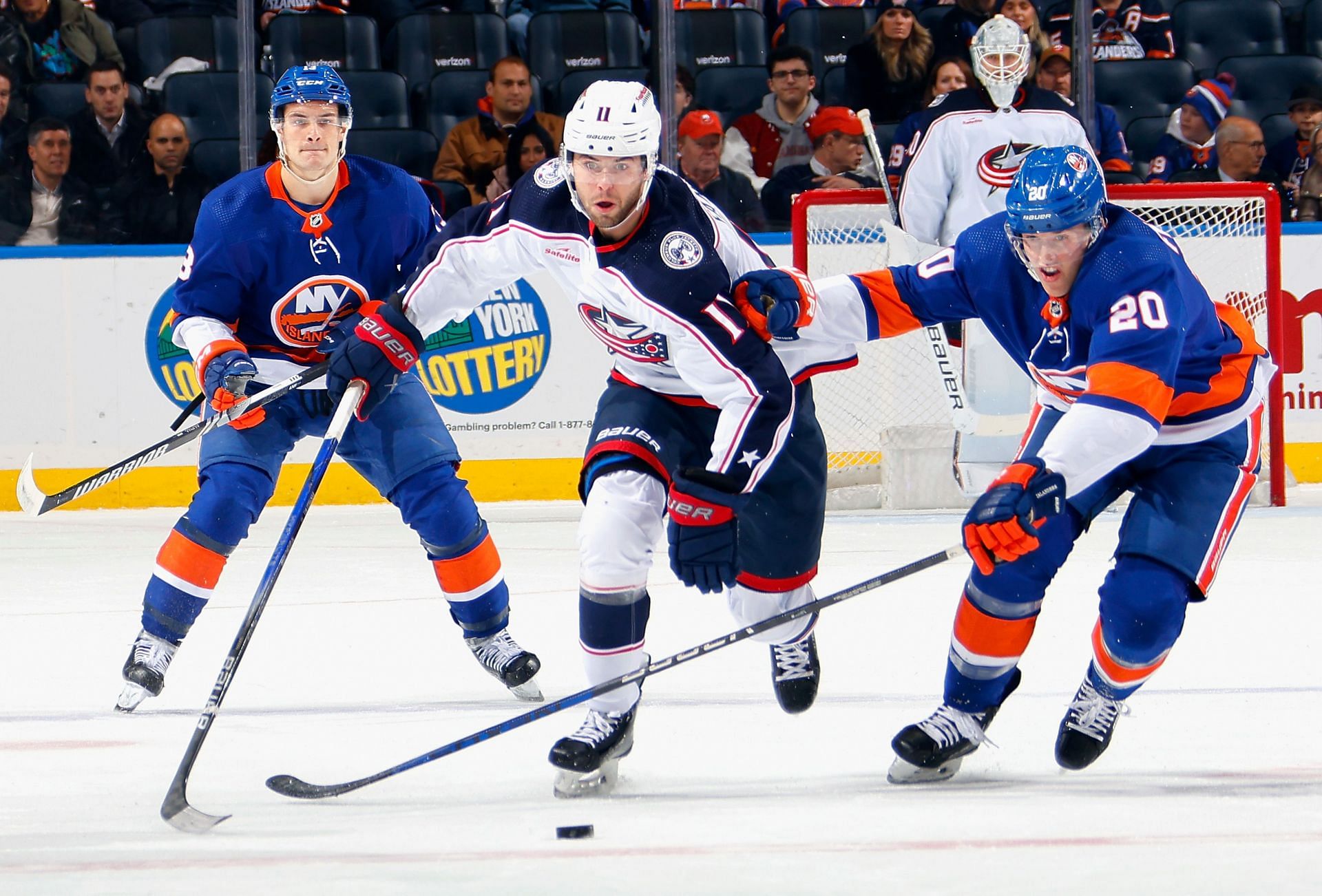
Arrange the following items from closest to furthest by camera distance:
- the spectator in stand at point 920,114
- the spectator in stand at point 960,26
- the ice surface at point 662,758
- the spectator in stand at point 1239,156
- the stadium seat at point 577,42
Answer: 1. the ice surface at point 662,758
2. the spectator in stand at point 920,114
3. the spectator in stand at point 1239,156
4. the spectator in stand at point 960,26
5. the stadium seat at point 577,42

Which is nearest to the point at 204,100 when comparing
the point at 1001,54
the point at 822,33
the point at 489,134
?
the point at 489,134

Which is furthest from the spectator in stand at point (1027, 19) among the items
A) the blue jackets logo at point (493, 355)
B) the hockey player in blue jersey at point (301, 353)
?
the hockey player in blue jersey at point (301, 353)

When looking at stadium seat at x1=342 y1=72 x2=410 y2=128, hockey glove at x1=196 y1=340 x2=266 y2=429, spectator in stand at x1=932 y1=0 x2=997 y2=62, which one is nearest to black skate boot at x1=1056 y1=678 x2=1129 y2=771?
hockey glove at x1=196 y1=340 x2=266 y2=429

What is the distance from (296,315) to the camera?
3.39m

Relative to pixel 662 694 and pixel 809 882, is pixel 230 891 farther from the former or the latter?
pixel 662 694

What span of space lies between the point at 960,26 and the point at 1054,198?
435cm

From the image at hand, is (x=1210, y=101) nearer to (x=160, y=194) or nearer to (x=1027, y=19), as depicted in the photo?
(x=1027, y=19)

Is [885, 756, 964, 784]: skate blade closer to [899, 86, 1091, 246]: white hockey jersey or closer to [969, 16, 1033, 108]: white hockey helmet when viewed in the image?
[899, 86, 1091, 246]: white hockey jersey

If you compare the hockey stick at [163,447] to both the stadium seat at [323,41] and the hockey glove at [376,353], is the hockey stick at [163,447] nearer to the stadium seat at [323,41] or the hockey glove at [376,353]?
the hockey glove at [376,353]

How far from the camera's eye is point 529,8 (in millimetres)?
Result: 7020

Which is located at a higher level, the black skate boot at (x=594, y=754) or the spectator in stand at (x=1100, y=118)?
the spectator in stand at (x=1100, y=118)

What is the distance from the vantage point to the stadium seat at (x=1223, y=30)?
23.7ft

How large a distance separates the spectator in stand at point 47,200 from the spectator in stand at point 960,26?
3.18 meters

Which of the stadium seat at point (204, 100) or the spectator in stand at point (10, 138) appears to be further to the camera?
the stadium seat at point (204, 100)
